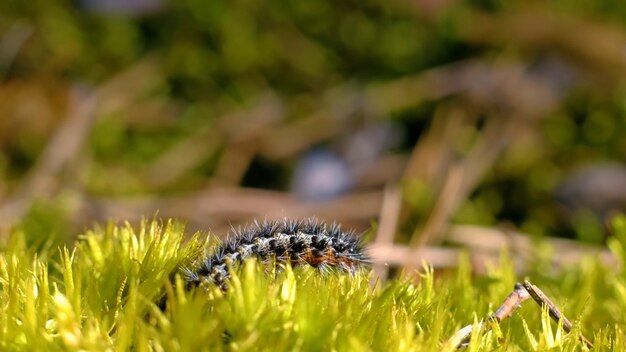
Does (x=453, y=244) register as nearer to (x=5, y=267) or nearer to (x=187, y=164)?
(x=187, y=164)

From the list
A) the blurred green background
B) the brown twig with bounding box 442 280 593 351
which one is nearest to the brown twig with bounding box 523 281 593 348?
the brown twig with bounding box 442 280 593 351

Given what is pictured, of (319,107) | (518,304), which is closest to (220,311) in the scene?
(518,304)

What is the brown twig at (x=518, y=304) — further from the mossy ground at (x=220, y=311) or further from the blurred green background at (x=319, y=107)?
the blurred green background at (x=319, y=107)

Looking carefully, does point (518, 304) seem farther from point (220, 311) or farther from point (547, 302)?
point (220, 311)

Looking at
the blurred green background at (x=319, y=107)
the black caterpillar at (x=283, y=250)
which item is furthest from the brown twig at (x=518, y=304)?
the blurred green background at (x=319, y=107)

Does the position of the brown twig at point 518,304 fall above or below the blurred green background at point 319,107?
below
